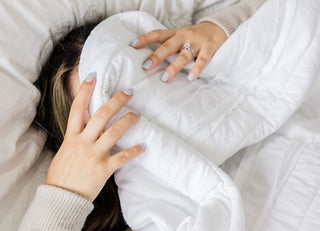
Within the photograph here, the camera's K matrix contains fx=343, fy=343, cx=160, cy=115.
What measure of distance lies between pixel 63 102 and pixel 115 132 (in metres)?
0.20

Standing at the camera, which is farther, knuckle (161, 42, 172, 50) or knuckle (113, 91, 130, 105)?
knuckle (161, 42, 172, 50)

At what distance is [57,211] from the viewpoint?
668mm

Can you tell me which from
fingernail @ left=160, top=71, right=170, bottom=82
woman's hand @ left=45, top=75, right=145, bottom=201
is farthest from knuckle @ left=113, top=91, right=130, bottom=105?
fingernail @ left=160, top=71, right=170, bottom=82

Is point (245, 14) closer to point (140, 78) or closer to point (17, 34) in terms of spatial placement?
point (140, 78)

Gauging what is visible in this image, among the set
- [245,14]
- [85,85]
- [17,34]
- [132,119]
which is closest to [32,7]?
[17,34]

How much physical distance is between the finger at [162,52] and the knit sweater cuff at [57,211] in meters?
0.32

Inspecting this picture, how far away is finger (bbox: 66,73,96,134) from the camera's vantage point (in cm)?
70

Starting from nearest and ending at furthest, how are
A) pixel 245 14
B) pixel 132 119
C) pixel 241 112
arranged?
pixel 132 119 → pixel 241 112 → pixel 245 14

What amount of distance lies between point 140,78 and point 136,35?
0.47ft

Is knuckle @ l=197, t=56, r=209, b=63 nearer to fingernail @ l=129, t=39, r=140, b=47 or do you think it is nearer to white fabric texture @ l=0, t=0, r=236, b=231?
fingernail @ l=129, t=39, r=140, b=47

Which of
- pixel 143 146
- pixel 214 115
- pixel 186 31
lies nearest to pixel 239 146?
pixel 214 115

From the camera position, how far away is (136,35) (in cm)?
84

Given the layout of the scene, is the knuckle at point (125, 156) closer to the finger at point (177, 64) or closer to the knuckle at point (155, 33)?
the finger at point (177, 64)

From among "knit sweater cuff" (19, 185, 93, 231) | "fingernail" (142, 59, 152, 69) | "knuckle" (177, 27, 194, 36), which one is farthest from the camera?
"knuckle" (177, 27, 194, 36)
